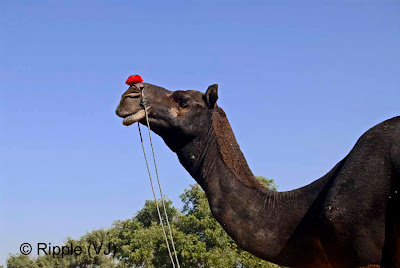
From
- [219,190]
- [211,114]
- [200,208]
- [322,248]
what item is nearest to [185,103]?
[211,114]

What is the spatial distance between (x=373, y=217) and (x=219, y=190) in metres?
2.03

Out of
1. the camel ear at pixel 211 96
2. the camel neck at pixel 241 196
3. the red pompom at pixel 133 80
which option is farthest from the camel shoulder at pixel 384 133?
the red pompom at pixel 133 80

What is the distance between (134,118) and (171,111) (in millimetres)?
545

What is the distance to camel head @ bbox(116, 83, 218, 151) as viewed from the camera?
310 inches

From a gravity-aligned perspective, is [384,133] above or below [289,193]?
above

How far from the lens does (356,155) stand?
6.73m

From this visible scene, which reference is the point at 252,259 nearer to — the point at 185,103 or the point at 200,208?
the point at 200,208

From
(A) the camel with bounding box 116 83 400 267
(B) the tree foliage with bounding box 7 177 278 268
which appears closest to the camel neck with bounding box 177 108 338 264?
(A) the camel with bounding box 116 83 400 267

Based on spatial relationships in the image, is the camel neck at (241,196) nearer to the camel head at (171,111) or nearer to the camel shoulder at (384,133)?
the camel head at (171,111)

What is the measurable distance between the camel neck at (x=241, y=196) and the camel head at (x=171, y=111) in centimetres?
14

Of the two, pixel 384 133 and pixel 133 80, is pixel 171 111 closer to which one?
pixel 133 80

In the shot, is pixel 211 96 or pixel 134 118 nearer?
pixel 134 118

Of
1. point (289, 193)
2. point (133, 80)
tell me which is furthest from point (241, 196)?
point (133, 80)

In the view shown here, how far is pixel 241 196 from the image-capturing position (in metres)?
7.38
